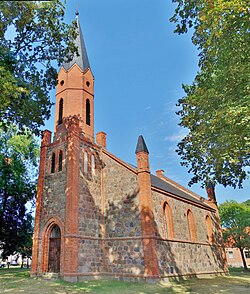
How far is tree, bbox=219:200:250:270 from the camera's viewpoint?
1476 inches

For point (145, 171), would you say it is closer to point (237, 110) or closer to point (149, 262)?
point (149, 262)

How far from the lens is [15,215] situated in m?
28.0

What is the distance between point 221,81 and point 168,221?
12675 mm

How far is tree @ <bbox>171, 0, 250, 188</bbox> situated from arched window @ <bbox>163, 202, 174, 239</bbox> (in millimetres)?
7721

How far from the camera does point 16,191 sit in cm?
2655

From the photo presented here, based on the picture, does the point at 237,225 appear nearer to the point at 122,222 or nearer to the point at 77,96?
the point at 122,222

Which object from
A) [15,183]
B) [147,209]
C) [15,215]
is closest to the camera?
[147,209]

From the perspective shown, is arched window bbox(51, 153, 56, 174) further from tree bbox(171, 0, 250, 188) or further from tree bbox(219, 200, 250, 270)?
tree bbox(219, 200, 250, 270)

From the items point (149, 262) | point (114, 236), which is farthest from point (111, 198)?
point (149, 262)

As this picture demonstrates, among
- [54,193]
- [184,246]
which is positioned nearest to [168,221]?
[184,246]

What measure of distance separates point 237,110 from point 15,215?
2639 cm

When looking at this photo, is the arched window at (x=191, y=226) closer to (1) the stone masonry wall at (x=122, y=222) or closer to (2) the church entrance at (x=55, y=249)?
(1) the stone masonry wall at (x=122, y=222)

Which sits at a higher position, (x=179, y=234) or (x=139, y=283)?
(x=179, y=234)

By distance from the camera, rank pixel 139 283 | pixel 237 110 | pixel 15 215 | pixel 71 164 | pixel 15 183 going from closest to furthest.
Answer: pixel 237 110
pixel 139 283
pixel 71 164
pixel 15 183
pixel 15 215
